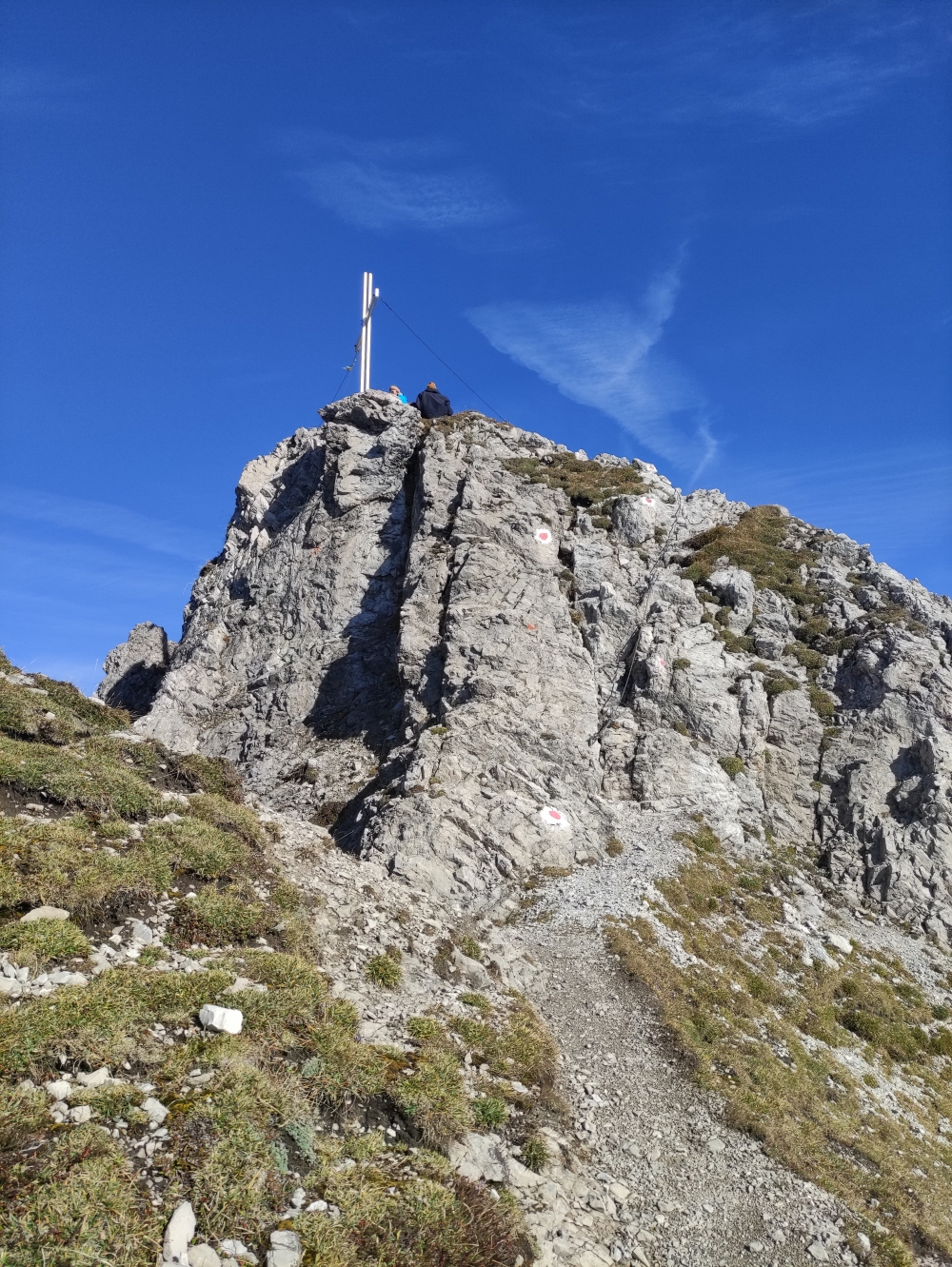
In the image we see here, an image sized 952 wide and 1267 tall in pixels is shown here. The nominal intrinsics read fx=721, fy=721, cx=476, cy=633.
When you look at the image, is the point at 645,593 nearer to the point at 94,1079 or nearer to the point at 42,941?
the point at 42,941

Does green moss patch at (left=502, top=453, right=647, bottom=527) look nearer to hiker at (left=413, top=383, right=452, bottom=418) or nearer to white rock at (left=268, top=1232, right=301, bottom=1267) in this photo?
hiker at (left=413, top=383, right=452, bottom=418)

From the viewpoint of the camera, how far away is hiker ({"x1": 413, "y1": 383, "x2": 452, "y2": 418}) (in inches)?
1795

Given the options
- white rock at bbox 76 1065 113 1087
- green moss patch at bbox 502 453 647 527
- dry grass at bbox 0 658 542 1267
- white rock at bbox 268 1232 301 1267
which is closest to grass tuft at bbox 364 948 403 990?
dry grass at bbox 0 658 542 1267

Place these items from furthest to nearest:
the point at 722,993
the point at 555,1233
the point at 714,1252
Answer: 1. the point at 722,993
2. the point at 714,1252
3. the point at 555,1233

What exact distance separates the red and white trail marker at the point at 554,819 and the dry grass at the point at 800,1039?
3.76 m

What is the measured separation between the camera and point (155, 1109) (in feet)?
28.6

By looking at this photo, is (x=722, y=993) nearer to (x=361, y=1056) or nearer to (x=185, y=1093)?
(x=361, y=1056)

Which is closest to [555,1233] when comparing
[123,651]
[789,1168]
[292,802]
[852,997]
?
[789,1168]

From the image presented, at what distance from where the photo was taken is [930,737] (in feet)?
97.9

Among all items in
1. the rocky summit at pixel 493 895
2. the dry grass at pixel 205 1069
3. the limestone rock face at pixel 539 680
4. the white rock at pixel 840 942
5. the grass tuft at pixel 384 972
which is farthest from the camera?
→ the limestone rock face at pixel 539 680

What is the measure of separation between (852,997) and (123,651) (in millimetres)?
48047

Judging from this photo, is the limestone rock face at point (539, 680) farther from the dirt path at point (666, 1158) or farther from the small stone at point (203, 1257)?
the small stone at point (203, 1257)

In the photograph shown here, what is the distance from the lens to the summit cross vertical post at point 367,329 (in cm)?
4519

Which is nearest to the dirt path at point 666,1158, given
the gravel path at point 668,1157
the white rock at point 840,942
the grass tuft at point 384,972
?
the gravel path at point 668,1157
